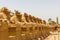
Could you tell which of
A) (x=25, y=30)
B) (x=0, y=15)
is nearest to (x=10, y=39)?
(x=25, y=30)

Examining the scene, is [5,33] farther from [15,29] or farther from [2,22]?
[15,29]

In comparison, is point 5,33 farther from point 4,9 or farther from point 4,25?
point 4,9

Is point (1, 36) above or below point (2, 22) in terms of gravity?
below

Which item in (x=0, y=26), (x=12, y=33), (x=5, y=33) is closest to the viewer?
(x=0, y=26)

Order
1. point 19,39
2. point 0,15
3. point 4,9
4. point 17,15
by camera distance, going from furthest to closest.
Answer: point 17,15, point 4,9, point 0,15, point 19,39

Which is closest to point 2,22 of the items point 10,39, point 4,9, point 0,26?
point 0,26

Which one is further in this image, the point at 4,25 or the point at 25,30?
the point at 25,30

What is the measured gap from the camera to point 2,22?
3646 millimetres

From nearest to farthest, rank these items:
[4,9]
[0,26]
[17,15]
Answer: [0,26], [4,9], [17,15]

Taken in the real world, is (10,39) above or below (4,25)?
below

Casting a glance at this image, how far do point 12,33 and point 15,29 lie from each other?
0.14 m

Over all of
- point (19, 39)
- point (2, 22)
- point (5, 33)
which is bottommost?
point (19, 39)

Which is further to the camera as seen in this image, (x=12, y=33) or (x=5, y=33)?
(x=12, y=33)

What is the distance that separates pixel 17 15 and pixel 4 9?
9.61 ft
